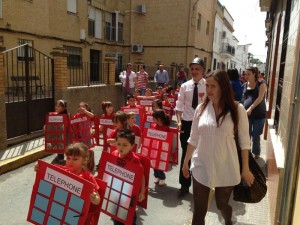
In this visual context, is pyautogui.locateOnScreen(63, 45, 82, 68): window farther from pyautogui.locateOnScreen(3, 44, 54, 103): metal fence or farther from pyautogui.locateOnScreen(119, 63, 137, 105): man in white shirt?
pyautogui.locateOnScreen(119, 63, 137, 105): man in white shirt

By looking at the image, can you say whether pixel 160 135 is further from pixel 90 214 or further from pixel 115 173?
pixel 90 214

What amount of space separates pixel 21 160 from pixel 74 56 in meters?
13.8

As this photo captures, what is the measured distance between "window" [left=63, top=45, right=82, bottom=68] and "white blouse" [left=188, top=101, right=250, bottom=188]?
645 inches

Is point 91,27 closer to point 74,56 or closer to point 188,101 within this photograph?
point 74,56

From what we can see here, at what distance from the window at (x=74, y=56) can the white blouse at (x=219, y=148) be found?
1639 cm

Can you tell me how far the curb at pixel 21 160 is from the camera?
18.1 feet

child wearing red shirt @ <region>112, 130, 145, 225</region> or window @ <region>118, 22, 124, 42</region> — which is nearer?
child wearing red shirt @ <region>112, 130, 145, 225</region>

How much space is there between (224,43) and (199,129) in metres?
36.0

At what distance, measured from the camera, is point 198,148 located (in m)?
2.87

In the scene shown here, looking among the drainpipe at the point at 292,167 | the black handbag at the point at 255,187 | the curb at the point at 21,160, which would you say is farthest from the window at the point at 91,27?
the drainpipe at the point at 292,167

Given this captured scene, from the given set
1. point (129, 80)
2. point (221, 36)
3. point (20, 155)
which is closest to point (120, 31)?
point (129, 80)

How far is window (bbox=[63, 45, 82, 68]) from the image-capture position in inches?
718

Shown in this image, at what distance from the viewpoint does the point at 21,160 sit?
5902 millimetres

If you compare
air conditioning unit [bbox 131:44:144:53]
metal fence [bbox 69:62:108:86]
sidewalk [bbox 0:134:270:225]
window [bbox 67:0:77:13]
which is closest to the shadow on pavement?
sidewalk [bbox 0:134:270:225]
